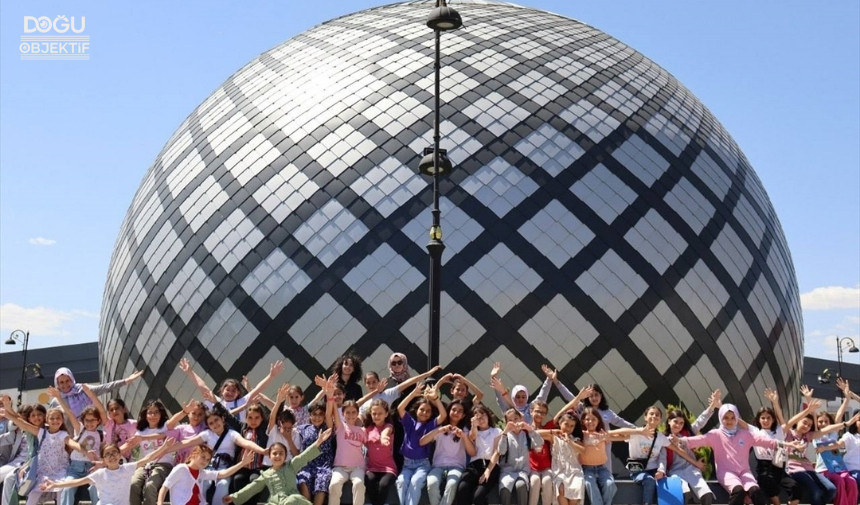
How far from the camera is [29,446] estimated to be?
21.6 ft

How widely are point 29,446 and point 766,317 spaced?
9.79 m

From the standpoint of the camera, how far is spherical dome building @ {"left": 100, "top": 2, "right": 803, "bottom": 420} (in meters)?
10.9

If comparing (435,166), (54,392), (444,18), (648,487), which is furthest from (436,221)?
(54,392)

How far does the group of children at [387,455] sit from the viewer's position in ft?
20.1

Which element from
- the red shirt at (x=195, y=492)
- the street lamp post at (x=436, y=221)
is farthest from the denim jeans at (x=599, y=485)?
the red shirt at (x=195, y=492)

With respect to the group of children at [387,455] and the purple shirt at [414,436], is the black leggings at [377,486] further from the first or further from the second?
the purple shirt at [414,436]

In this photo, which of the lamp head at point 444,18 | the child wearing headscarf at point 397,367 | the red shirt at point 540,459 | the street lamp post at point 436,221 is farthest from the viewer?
the lamp head at point 444,18

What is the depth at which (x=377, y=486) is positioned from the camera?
6273mm

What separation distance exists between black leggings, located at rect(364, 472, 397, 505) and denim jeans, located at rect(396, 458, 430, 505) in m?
0.07

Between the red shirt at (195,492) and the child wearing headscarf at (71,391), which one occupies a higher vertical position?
the child wearing headscarf at (71,391)

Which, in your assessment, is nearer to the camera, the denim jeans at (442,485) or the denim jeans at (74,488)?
the denim jeans at (442,485)

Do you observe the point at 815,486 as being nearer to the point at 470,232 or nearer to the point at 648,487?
the point at 648,487

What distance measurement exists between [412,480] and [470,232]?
5.17 m

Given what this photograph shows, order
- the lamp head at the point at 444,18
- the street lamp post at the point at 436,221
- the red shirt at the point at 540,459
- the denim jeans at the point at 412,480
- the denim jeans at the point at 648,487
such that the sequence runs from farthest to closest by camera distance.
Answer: the lamp head at the point at 444,18 → the street lamp post at the point at 436,221 → the denim jeans at the point at 648,487 → the red shirt at the point at 540,459 → the denim jeans at the point at 412,480
